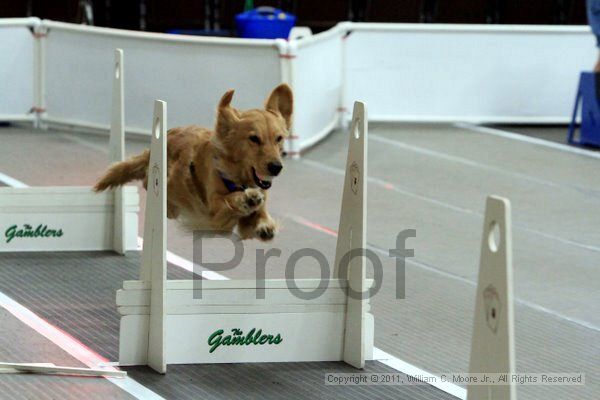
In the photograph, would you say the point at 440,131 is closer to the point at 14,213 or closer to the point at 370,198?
the point at 370,198

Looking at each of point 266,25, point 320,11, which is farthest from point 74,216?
point 320,11

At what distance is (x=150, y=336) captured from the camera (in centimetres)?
414

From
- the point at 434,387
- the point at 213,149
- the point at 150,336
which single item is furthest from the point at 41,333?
the point at 434,387

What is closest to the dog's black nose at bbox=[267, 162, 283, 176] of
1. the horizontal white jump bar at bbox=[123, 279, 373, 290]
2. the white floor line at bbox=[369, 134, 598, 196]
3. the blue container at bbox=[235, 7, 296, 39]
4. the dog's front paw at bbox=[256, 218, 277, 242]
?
the dog's front paw at bbox=[256, 218, 277, 242]

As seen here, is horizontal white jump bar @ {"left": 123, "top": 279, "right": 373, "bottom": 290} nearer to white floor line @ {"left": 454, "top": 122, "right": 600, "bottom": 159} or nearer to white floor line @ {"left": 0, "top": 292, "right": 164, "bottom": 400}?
white floor line @ {"left": 0, "top": 292, "right": 164, "bottom": 400}

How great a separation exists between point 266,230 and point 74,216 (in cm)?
215

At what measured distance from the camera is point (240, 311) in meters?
4.20

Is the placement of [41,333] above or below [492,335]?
below

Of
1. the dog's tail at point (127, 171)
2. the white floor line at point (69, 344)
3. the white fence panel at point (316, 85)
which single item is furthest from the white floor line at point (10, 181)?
the dog's tail at point (127, 171)

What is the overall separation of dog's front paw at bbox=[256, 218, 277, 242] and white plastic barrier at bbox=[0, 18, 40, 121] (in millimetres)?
5864

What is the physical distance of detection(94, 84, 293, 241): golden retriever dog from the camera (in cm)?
392

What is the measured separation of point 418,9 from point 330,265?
7951mm

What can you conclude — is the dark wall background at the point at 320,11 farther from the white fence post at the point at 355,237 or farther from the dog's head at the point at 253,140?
the dog's head at the point at 253,140

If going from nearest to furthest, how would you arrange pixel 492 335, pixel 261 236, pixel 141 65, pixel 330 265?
pixel 492 335 → pixel 261 236 → pixel 330 265 → pixel 141 65
